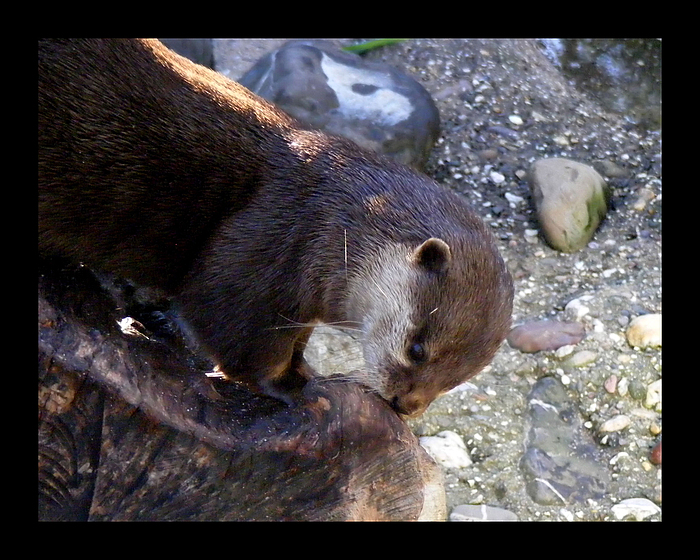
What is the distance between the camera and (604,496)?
348 cm

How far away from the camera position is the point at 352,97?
5.12 metres

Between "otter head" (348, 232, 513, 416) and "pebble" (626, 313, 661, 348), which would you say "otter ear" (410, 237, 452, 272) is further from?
"pebble" (626, 313, 661, 348)

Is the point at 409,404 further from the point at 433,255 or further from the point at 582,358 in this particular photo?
the point at 582,358

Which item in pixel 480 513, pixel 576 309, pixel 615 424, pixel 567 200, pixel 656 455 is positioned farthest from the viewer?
pixel 567 200

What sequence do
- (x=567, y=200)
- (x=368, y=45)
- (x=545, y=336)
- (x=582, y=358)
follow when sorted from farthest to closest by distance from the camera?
(x=368, y=45) < (x=567, y=200) < (x=545, y=336) < (x=582, y=358)

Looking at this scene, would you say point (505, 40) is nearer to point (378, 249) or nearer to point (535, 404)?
point (535, 404)

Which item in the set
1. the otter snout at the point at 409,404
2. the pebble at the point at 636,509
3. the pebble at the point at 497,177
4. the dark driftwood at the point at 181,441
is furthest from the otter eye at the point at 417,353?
the pebble at the point at 497,177

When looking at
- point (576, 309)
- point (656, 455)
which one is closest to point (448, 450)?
point (656, 455)

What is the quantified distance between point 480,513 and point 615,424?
83 centimetres

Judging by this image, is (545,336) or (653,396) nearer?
(653,396)

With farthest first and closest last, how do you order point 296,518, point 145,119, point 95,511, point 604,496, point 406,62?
point 406,62, point 604,496, point 145,119, point 296,518, point 95,511

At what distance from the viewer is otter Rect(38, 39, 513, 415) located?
2395 mm

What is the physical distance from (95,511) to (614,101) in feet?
18.4

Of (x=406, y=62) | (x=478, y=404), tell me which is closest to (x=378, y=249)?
(x=478, y=404)
